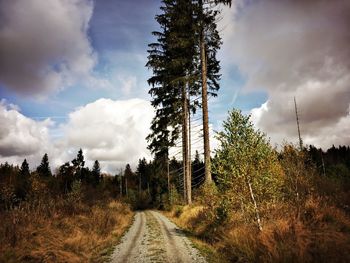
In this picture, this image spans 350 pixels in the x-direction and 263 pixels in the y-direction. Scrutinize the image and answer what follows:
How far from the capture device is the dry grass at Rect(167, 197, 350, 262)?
22.5ft

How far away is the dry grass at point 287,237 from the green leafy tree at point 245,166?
0.77m

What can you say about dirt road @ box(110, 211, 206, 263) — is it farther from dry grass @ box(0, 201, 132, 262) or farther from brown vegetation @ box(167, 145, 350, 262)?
brown vegetation @ box(167, 145, 350, 262)

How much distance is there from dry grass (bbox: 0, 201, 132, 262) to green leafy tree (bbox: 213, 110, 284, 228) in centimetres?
556

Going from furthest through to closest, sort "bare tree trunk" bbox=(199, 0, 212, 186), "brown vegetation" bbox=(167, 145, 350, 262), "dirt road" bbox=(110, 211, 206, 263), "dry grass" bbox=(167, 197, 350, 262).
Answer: "bare tree trunk" bbox=(199, 0, 212, 186)
"dirt road" bbox=(110, 211, 206, 263)
"brown vegetation" bbox=(167, 145, 350, 262)
"dry grass" bbox=(167, 197, 350, 262)

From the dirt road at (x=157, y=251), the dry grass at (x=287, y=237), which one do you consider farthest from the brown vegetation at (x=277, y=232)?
the dirt road at (x=157, y=251)

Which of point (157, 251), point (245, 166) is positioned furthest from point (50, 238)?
point (245, 166)

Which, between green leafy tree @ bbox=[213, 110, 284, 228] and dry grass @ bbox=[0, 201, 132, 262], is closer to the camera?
dry grass @ bbox=[0, 201, 132, 262]

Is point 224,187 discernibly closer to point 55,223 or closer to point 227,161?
point 227,161

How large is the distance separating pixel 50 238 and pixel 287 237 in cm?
827

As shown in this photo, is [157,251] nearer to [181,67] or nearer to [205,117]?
[205,117]

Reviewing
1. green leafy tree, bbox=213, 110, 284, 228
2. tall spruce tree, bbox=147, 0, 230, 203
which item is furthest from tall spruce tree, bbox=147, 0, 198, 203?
green leafy tree, bbox=213, 110, 284, 228

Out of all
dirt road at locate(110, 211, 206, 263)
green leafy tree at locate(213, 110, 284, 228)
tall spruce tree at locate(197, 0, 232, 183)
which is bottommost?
dirt road at locate(110, 211, 206, 263)

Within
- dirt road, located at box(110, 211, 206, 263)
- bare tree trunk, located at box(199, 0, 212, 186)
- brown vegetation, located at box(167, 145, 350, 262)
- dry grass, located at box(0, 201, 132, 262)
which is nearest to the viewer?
brown vegetation, located at box(167, 145, 350, 262)

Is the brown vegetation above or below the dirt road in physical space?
above
